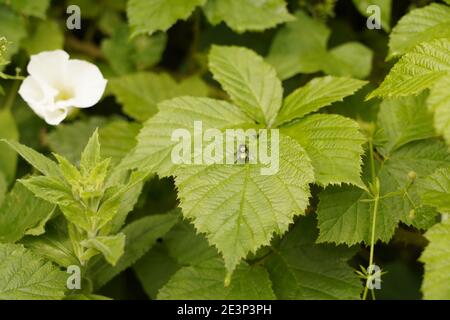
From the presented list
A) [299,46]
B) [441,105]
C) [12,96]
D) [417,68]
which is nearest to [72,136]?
[12,96]

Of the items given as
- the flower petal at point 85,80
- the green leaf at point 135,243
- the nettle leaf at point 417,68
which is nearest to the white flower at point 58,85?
the flower petal at point 85,80

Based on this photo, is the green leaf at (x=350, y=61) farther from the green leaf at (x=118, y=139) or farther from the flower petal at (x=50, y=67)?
the flower petal at (x=50, y=67)

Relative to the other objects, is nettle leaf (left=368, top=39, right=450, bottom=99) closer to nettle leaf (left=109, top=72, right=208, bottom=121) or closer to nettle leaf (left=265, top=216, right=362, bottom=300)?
nettle leaf (left=265, top=216, right=362, bottom=300)

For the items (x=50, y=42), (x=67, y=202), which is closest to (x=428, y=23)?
(x=67, y=202)

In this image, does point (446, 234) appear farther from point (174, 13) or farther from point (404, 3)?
point (404, 3)

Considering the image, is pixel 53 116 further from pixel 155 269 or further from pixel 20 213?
pixel 155 269

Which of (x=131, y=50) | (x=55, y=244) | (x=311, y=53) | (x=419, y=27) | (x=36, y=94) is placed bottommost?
(x=55, y=244)
